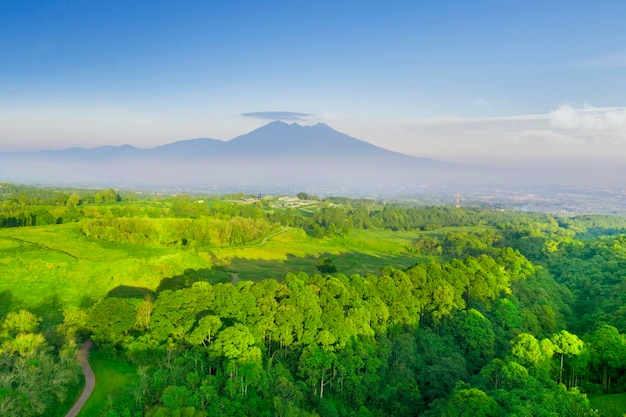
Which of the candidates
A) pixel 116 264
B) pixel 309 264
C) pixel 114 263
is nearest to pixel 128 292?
pixel 116 264

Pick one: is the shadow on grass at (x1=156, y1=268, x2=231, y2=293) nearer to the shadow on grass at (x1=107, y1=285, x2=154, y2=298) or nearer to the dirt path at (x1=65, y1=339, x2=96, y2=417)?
the shadow on grass at (x1=107, y1=285, x2=154, y2=298)

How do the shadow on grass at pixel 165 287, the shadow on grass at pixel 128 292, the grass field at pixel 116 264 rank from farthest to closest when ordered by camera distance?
the shadow on grass at pixel 128 292 < the shadow on grass at pixel 165 287 < the grass field at pixel 116 264

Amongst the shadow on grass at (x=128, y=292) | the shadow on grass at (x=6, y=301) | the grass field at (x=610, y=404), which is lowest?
the grass field at (x=610, y=404)

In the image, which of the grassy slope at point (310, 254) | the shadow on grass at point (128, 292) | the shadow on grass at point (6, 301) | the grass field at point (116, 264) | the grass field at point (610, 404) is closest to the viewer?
the grass field at point (610, 404)

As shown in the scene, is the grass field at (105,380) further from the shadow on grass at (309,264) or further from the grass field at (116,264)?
the shadow on grass at (309,264)

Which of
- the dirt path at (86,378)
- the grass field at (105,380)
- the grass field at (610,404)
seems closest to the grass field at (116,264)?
the dirt path at (86,378)

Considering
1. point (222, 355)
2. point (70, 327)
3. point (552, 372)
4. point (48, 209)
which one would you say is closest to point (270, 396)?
point (222, 355)
